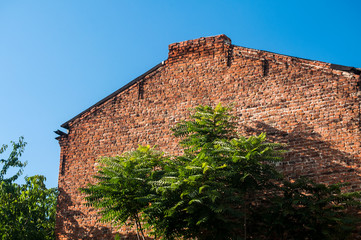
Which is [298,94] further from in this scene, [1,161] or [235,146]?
[1,161]

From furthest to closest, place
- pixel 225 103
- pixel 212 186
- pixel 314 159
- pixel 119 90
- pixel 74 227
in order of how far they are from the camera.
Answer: pixel 119 90 < pixel 74 227 < pixel 225 103 < pixel 314 159 < pixel 212 186

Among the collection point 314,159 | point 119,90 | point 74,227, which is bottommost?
point 74,227

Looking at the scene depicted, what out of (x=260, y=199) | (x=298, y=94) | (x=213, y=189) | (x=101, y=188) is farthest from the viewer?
(x=298, y=94)

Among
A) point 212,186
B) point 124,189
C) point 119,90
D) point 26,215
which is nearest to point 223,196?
point 212,186

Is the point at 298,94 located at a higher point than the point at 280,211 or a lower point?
higher

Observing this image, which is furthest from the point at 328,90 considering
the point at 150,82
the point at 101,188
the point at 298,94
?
the point at 101,188

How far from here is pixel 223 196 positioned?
1178cm

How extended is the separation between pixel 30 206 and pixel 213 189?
1024 cm

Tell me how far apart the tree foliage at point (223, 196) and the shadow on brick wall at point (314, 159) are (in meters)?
0.64

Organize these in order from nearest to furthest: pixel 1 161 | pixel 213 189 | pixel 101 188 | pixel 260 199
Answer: pixel 213 189
pixel 101 188
pixel 260 199
pixel 1 161

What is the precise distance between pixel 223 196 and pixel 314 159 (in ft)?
11.2

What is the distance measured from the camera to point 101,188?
40.6 ft

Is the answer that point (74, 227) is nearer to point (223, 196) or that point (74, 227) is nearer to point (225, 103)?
point (223, 196)

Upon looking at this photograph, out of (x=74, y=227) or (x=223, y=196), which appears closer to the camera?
(x=223, y=196)
